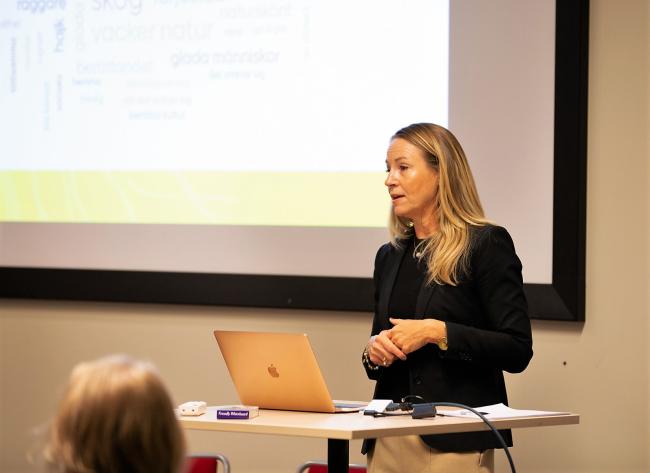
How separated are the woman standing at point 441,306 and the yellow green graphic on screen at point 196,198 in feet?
3.02

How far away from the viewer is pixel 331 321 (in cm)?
366

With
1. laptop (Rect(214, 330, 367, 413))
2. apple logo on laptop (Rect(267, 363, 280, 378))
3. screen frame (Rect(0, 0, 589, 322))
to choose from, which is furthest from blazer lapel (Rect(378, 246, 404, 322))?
screen frame (Rect(0, 0, 589, 322))

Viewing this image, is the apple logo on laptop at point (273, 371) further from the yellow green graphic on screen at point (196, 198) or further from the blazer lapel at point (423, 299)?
the yellow green graphic on screen at point (196, 198)

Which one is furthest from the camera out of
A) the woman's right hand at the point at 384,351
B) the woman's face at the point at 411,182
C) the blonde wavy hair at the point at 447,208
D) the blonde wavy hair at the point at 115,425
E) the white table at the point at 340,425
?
the woman's face at the point at 411,182

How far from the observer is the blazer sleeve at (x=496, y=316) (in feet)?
7.66

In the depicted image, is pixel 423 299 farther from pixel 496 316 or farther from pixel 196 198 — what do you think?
pixel 196 198

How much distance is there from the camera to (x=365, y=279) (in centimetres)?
357

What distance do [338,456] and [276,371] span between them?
0.76ft

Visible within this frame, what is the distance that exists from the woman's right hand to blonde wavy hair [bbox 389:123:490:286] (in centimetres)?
24

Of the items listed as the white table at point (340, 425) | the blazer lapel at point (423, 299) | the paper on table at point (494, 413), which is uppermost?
the blazer lapel at point (423, 299)

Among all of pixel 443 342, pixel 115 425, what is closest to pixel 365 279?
pixel 443 342

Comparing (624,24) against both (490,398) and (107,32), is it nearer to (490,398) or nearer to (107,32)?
(490,398)

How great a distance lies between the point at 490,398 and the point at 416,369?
196mm

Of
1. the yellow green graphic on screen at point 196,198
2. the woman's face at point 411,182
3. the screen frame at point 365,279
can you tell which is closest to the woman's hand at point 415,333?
the woman's face at point 411,182
